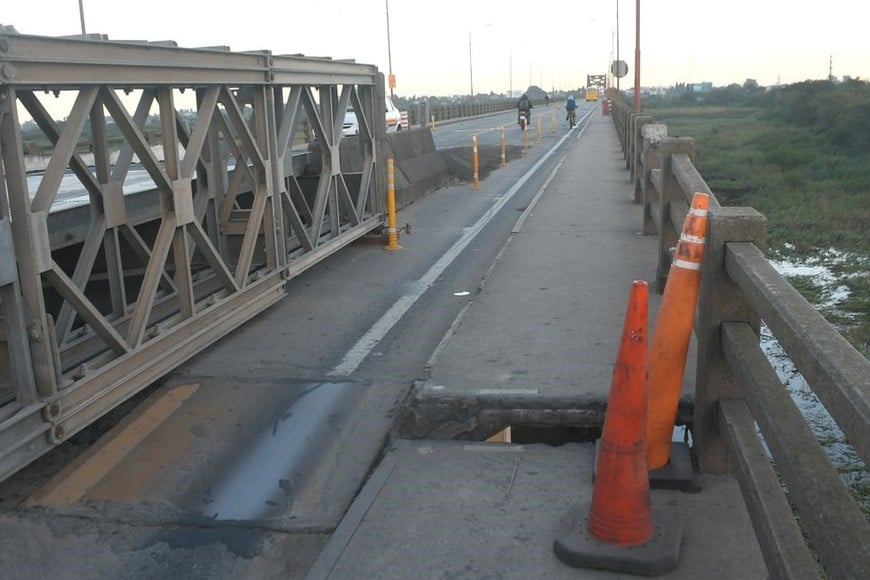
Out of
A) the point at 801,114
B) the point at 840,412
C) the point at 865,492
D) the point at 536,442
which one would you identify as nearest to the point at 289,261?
the point at 536,442

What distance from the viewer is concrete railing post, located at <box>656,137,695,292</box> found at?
8.04 metres

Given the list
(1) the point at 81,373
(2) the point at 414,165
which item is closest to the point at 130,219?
(1) the point at 81,373

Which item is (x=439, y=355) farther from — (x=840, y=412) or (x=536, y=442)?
(x=840, y=412)

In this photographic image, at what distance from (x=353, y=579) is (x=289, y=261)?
18.1 ft

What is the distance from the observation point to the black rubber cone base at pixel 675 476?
4.30 meters

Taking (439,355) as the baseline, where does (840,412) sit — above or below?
above

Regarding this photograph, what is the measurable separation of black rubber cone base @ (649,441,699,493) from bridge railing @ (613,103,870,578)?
12cm

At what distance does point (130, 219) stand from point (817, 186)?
62.9ft

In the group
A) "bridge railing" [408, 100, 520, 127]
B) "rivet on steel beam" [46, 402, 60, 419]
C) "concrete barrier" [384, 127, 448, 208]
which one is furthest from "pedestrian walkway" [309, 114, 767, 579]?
"bridge railing" [408, 100, 520, 127]

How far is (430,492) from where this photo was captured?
453cm

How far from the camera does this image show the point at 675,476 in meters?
4.31

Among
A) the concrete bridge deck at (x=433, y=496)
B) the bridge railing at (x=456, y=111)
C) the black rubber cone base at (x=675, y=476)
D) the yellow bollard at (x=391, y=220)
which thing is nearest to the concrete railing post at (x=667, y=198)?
the concrete bridge deck at (x=433, y=496)

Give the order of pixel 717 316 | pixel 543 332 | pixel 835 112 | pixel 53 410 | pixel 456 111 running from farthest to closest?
1. pixel 456 111
2. pixel 835 112
3. pixel 543 332
4. pixel 53 410
5. pixel 717 316

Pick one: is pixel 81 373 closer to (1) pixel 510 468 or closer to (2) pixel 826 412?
(1) pixel 510 468
